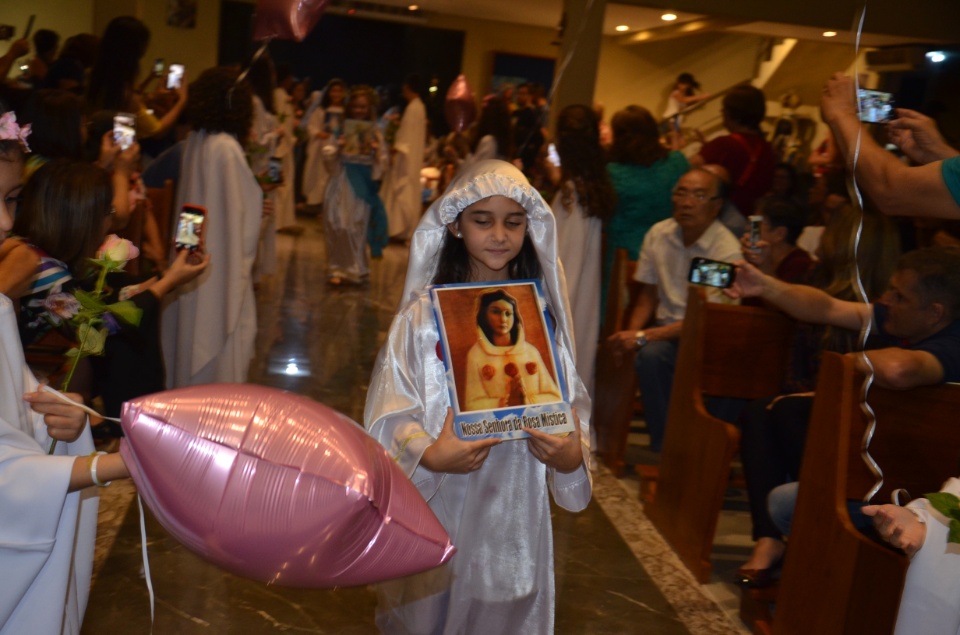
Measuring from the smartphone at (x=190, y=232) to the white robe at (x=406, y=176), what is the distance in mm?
9141

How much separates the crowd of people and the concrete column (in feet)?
4.55

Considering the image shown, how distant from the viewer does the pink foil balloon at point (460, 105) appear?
1199cm

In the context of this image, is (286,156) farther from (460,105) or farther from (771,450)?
(771,450)

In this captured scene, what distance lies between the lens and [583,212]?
5.49 metres

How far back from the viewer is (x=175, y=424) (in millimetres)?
1565

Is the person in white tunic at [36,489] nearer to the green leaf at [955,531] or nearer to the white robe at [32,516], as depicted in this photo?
the white robe at [32,516]

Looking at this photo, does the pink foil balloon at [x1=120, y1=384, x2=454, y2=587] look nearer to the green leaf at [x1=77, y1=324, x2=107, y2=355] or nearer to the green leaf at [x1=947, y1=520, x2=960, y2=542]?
the green leaf at [x1=77, y1=324, x2=107, y2=355]

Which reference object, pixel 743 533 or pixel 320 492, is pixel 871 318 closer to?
pixel 743 533

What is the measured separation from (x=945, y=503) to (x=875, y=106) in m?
1.23

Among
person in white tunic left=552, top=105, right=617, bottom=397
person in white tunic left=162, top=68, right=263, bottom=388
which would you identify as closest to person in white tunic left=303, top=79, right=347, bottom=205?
person in white tunic left=162, top=68, right=263, bottom=388

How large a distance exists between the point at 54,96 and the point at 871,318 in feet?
12.1

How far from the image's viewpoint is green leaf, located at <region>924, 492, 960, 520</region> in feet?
7.49

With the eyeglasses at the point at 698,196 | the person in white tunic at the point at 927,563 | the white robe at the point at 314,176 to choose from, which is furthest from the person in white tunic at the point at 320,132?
the person in white tunic at the point at 927,563

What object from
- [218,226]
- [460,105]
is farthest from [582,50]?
[218,226]
